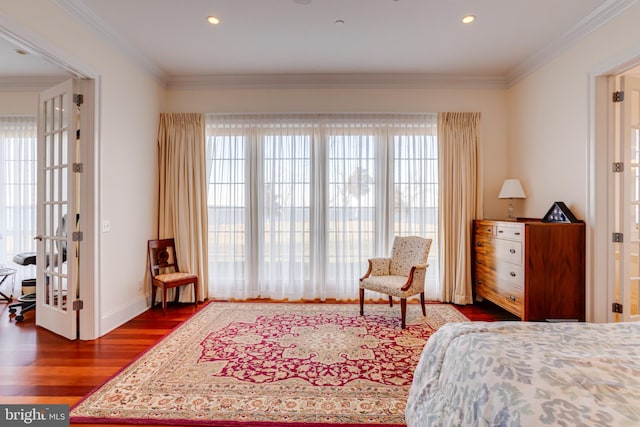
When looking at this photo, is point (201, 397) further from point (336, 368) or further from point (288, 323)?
point (288, 323)

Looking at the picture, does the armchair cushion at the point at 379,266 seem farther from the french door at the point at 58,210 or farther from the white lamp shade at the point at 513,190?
the french door at the point at 58,210

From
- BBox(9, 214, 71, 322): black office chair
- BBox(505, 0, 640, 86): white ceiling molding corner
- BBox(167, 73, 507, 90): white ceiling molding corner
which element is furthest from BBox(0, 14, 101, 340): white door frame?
BBox(505, 0, 640, 86): white ceiling molding corner

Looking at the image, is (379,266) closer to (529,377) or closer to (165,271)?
(529,377)

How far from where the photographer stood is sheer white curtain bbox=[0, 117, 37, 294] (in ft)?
13.8

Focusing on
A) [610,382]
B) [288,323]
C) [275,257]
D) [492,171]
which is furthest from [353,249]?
[610,382]

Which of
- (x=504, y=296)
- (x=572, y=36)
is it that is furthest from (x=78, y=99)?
(x=572, y=36)

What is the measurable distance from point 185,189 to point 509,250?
13.1 feet

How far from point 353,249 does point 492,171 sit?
2197 mm

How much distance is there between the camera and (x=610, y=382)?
3.06ft

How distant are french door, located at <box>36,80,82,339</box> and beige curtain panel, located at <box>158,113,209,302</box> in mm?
1150

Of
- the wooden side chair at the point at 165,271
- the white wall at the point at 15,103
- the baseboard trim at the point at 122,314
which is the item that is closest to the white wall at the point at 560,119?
the wooden side chair at the point at 165,271

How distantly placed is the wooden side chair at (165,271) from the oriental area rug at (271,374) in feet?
1.60

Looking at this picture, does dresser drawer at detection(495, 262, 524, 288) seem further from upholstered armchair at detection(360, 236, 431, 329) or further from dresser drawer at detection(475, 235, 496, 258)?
upholstered armchair at detection(360, 236, 431, 329)

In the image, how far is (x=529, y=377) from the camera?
3.22 ft
